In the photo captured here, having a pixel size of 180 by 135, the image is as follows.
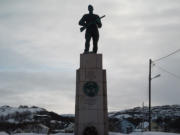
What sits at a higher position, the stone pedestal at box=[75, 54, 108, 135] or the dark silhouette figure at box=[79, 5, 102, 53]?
the dark silhouette figure at box=[79, 5, 102, 53]

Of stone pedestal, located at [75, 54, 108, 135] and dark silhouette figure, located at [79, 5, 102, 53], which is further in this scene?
dark silhouette figure, located at [79, 5, 102, 53]

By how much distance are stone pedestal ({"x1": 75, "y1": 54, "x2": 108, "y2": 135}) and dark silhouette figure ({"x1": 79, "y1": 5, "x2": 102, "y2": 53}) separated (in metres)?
1.15

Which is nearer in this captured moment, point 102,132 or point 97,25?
point 102,132

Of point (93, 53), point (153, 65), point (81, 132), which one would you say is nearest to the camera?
point (81, 132)

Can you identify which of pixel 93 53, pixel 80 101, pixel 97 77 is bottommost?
pixel 80 101

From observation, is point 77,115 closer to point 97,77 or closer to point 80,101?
point 80,101

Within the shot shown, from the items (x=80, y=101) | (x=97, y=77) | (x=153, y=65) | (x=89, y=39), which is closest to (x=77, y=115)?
(x=80, y=101)

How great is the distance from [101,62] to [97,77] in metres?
0.78

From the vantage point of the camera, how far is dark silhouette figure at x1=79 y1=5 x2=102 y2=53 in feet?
62.5

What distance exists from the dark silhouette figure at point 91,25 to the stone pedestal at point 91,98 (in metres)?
1.15

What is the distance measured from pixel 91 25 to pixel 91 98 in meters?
3.66

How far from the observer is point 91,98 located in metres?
17.7

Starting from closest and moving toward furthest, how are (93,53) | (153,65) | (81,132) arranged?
(81,132) → (93,53) → (153,65)

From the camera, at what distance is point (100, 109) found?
57.7ft
